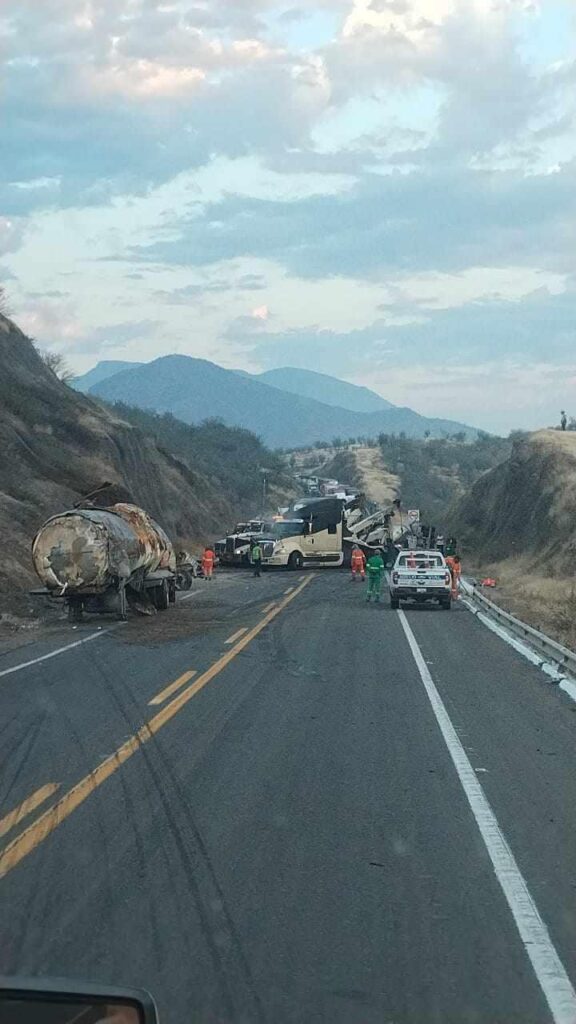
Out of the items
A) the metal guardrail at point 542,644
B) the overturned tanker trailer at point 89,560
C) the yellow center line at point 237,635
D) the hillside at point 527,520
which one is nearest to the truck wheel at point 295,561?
the hillside at point 527,520

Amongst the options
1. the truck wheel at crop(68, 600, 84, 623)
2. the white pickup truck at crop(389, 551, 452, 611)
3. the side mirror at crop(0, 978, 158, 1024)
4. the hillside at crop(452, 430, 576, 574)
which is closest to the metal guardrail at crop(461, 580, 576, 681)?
the white pickup truck at crop(389, 551, 452, 611)

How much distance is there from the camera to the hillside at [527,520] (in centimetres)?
5338

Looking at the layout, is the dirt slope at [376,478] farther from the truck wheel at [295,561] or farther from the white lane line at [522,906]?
the white lane line at [522,906]

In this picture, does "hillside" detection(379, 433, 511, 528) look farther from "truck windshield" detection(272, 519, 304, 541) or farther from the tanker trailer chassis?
the tanker trailer chassis

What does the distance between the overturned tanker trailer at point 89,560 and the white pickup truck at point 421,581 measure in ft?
23.6

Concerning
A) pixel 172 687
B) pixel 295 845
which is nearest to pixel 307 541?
pixel 172 687

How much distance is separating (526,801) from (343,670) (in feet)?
27.8

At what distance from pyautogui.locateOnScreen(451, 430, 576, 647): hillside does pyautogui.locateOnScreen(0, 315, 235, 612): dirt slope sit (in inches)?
694

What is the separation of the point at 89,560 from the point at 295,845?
18.5 meters

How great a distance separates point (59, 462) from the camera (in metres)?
54.6

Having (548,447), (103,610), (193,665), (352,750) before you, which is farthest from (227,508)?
(352,750)

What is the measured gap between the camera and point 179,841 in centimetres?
762

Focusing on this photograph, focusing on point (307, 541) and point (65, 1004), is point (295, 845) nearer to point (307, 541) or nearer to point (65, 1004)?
point (65, 1004)

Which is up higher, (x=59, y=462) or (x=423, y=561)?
(x=59, y=462)
